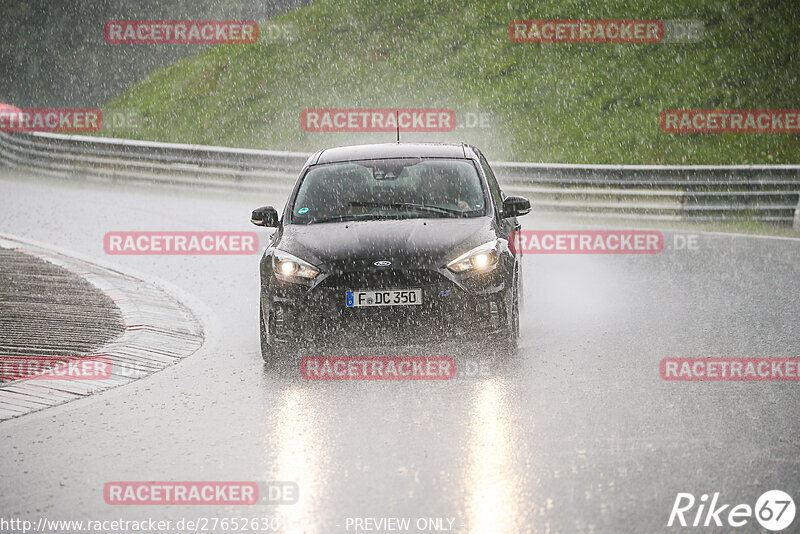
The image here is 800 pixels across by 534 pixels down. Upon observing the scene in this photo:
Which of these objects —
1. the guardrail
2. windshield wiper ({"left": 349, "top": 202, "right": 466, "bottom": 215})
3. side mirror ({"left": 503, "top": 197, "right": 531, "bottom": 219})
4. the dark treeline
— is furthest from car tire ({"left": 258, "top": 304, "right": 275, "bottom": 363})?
the dark treeline

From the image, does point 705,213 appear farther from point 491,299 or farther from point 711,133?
point 491,299

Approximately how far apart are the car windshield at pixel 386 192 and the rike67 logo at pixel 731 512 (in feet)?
14.8

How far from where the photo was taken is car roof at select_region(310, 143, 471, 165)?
10680 millimetres

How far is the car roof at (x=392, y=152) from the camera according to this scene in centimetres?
1068

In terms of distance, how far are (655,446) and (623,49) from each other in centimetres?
2982

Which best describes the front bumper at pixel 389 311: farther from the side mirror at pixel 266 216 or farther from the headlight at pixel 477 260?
the side mirror at pixel 266 216

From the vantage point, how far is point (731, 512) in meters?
5.57

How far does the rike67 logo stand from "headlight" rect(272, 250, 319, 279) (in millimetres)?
3841

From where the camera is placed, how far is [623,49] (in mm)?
35250

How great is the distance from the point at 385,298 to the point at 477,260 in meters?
0.78

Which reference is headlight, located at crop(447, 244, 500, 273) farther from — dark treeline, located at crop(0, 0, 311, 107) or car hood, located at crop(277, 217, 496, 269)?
dark treeline, located at crop(0, 0, 311, 107)

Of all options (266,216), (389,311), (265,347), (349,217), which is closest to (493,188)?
(349,217)

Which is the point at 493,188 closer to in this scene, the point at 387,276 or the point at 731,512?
the point at 387,276

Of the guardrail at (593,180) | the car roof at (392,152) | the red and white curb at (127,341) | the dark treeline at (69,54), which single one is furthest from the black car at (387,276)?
the dark treeline at (69,54)
